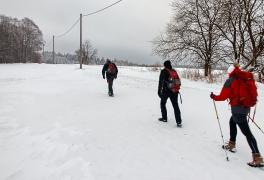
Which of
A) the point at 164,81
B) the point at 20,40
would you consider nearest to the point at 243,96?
the point at 164,81

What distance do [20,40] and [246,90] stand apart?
7000cm

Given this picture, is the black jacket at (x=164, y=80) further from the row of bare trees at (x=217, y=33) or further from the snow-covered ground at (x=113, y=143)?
the row of bare trees at (x=217, y=33)

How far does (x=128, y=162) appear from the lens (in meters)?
4.86

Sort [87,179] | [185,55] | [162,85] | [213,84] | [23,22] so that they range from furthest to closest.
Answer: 1. [23,22]
2. [185,55]
3. [213,84]
4. [162,85]
5. [87,179]

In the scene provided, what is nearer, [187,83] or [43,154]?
[43,154]

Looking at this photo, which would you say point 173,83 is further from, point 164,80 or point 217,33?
point 217,33

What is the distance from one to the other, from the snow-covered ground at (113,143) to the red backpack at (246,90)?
3.96 feet

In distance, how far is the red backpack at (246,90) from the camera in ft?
16.2

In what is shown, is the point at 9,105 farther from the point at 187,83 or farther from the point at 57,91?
the point at 187,83

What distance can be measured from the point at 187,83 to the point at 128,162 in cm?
1306

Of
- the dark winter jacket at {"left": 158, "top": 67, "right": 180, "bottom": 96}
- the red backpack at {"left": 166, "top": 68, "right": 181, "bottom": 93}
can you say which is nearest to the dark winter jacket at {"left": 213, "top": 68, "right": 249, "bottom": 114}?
the red backpack at {"left": 166, "top": 68, "right": 181, "bottom": 93}

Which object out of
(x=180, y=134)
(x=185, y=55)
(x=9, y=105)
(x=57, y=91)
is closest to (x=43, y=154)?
(x=180, y=134)

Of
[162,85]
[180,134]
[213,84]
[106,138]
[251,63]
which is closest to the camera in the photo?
[106,138]


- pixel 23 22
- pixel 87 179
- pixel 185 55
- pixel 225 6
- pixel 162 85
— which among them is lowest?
pixel 87 179
